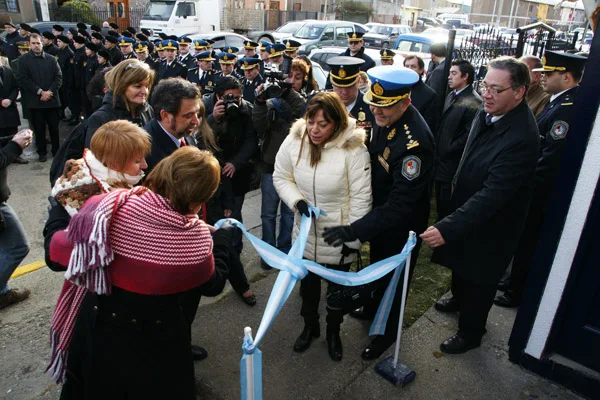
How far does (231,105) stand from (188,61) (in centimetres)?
515

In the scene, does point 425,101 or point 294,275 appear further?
point 425,101

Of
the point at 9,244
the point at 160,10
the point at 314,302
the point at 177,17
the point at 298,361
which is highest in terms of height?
the point at 160,10

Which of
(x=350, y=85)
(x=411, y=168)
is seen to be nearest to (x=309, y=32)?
(x=350, y=85)

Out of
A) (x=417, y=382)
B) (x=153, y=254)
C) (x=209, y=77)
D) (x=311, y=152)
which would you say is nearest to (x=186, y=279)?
(x=153, y=254)

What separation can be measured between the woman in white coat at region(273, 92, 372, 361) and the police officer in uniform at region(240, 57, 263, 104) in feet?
9.81

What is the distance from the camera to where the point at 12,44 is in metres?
10.3

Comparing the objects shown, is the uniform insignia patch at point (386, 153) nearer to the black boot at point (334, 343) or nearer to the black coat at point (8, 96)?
the black boot at point (334, 343)

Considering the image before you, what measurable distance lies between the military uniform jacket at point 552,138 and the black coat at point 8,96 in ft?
20.7

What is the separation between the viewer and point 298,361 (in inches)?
119

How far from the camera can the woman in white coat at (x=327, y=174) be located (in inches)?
105

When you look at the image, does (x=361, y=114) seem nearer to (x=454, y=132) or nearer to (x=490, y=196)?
(x=454, y=132)

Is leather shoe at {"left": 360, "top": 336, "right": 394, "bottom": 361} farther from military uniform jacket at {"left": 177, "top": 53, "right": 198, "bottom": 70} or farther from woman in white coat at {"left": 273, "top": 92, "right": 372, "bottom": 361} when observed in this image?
military uniform jacket at {"left": 177, "top": 53, "right": 198, "bottom": 70}


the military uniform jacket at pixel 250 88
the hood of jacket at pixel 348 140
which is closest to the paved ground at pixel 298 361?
the hood of jacket at pixel 348 140

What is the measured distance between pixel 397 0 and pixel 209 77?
47069 millimetres
